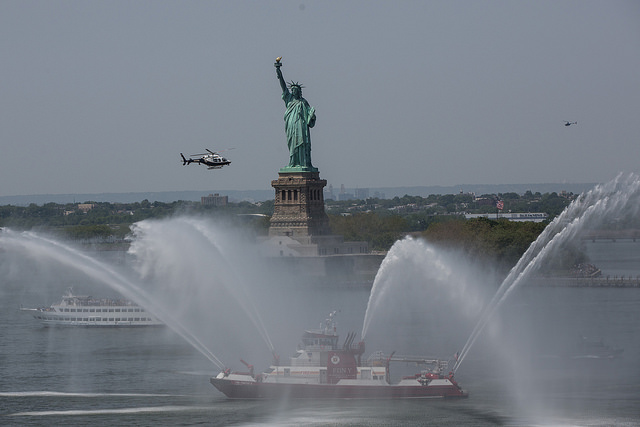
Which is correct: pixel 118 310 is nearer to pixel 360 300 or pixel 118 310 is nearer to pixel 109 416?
pixel 360 300

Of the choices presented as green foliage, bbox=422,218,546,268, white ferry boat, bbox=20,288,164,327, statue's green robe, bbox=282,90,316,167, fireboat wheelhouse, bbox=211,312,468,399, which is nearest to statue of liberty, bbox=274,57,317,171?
statue's green robe, bbox=282,90,316,167

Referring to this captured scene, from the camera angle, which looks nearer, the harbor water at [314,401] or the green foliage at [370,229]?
the harbor water at [314,401]

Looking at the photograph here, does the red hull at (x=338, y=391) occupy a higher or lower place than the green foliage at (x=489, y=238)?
lower

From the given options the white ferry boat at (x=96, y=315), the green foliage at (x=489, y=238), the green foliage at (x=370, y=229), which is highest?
the green foliage at (x=370, y=229)

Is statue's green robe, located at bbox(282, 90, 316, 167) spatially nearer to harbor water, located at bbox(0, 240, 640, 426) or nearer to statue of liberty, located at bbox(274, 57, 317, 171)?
statue of liberty, located at bbox(274, 57, 317, 171)

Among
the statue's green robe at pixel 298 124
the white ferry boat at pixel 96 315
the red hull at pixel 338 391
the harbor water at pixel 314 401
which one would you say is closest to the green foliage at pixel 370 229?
the statue's green robe at pixel 298 124

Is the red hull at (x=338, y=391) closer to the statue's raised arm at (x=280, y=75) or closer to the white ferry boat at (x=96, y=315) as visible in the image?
the white ferry boat at (x=96, y=315)

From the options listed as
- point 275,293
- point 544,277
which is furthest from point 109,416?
point 544,277
